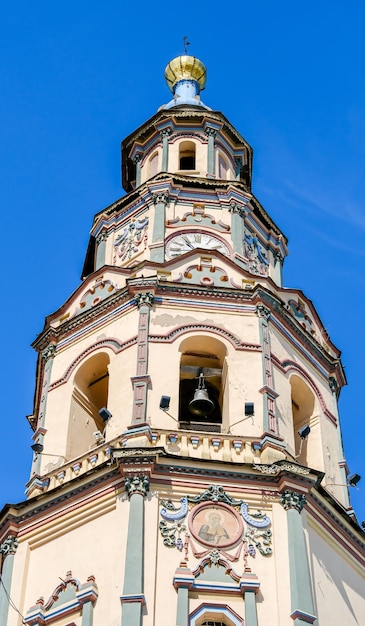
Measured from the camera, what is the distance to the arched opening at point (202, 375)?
26.6 meters

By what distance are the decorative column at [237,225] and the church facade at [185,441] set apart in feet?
0.13

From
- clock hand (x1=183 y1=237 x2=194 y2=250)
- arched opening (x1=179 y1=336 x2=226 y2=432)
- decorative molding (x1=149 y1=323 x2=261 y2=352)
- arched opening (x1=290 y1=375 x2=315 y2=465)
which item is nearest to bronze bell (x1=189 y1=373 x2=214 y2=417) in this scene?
arched opening (x1=179 y1=336 x2=226 y2=432)

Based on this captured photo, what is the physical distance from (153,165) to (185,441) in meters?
11.1

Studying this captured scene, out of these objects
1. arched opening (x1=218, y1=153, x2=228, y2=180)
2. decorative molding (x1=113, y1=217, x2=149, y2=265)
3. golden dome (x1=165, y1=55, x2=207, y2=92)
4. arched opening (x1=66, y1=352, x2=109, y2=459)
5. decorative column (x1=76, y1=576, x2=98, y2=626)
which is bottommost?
decorative column (x1=76, y1=576, x2=98, y2=626)

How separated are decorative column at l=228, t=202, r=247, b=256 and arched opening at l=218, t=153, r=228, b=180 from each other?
101 inches

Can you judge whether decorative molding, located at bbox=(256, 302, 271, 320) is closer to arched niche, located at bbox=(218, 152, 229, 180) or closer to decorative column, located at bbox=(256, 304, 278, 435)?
decorative column, located at bbox=(256, 304, 278, 435)

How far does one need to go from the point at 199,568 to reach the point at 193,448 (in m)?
2.63

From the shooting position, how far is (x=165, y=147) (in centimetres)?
3362

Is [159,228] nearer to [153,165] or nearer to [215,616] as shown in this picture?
[153,165]

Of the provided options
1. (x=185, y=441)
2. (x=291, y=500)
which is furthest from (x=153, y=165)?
(x=291, y=500)

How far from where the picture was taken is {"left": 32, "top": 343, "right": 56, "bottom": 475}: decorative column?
26031 mm

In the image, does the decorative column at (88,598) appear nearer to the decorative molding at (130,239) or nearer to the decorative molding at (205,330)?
the decorative molding at (205,330)

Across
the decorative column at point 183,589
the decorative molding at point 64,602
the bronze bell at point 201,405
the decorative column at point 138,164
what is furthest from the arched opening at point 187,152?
the decorative column at point 183,589

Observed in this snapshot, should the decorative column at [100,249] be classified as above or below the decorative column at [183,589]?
above
